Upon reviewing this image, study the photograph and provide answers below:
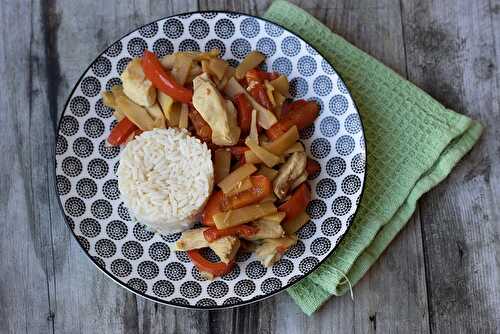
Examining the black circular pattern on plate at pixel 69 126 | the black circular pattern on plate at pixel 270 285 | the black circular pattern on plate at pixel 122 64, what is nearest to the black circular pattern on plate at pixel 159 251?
the black circular pattern on plate at pixel 270 285

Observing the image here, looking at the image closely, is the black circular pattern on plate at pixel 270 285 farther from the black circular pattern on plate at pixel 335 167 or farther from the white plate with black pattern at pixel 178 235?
the black circular pattern on plate at pixel 335 167

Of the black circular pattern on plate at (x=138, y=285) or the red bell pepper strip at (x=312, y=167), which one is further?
the red bell pepper strip at (x=312, y=167)

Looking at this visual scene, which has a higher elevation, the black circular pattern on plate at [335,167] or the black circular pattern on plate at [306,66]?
the black circular pattern on plate at [306,66]

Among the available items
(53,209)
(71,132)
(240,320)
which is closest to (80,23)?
(71,132)

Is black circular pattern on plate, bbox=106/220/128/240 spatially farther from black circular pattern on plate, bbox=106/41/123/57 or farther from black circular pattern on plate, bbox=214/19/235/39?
black circular pattern on plate, bbox=214/19/235/39

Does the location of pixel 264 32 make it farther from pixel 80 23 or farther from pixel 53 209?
pixel 53 209

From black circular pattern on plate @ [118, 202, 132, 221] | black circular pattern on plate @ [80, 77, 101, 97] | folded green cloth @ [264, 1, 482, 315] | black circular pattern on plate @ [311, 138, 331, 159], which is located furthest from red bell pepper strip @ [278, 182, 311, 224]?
black circular pattern on plate @ [80, 77, 101, 97]
